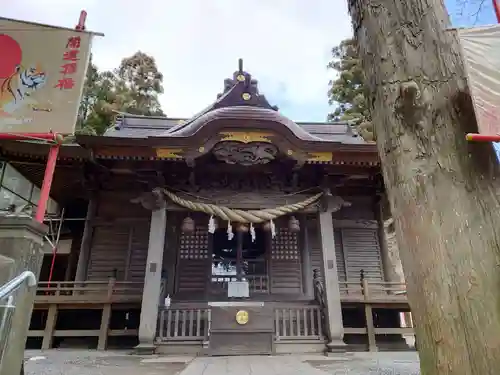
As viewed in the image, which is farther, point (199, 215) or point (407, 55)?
point (199, 215)

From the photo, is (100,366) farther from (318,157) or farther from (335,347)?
(318,157)

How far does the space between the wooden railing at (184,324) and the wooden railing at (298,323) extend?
146 cm

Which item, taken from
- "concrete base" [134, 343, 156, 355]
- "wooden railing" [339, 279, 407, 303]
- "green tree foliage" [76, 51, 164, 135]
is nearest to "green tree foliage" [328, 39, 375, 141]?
"green tree foliage" [76, 51, 164, 135]

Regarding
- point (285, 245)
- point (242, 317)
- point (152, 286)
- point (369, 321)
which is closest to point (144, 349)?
point (152, 286)

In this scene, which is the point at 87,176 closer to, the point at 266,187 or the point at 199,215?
the point at 199,215

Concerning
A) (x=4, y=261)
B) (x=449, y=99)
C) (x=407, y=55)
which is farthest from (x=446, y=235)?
(x=4, y=261)

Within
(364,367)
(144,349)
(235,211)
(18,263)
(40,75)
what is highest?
(40,75)

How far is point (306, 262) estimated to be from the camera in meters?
8.60

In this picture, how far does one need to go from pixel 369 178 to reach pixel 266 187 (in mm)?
2625

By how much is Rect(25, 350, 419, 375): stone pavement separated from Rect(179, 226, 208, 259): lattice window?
300cm

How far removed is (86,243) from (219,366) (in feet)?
17.1

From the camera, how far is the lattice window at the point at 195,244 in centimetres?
864

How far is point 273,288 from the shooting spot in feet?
27.8

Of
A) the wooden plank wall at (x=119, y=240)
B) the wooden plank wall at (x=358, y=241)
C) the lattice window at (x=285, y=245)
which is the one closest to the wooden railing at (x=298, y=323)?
the lattice window at (x=285, y=245)
